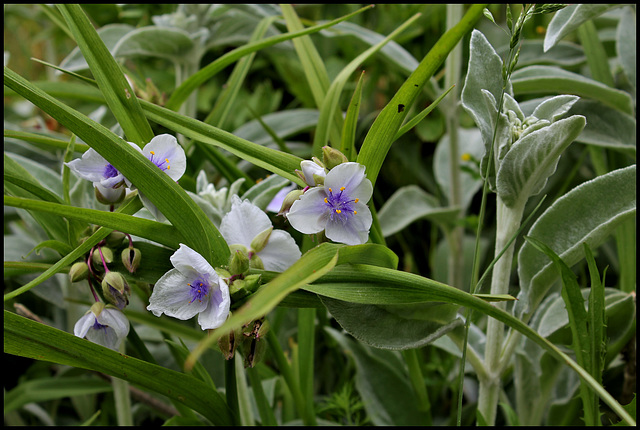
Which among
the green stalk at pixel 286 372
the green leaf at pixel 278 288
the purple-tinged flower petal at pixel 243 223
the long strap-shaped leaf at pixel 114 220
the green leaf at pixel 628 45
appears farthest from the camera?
the green leaf at pixel 628 45

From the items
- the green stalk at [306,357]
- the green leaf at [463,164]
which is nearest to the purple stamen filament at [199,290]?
the green stalk at [306,357]

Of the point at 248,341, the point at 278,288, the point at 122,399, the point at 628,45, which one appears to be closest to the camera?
the point at 278,288

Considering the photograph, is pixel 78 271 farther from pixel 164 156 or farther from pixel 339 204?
pixel 339 204

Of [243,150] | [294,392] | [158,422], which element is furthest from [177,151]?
[158,422]

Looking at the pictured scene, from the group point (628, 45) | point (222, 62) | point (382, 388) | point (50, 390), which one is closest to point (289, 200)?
point (222, 62)

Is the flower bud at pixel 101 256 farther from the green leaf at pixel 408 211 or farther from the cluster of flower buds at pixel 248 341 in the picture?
the green leaf at pixel 408 211

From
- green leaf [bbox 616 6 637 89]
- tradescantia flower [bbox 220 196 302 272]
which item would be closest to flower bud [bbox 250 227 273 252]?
tradescantia flower [bbox 220 196 302 272]
